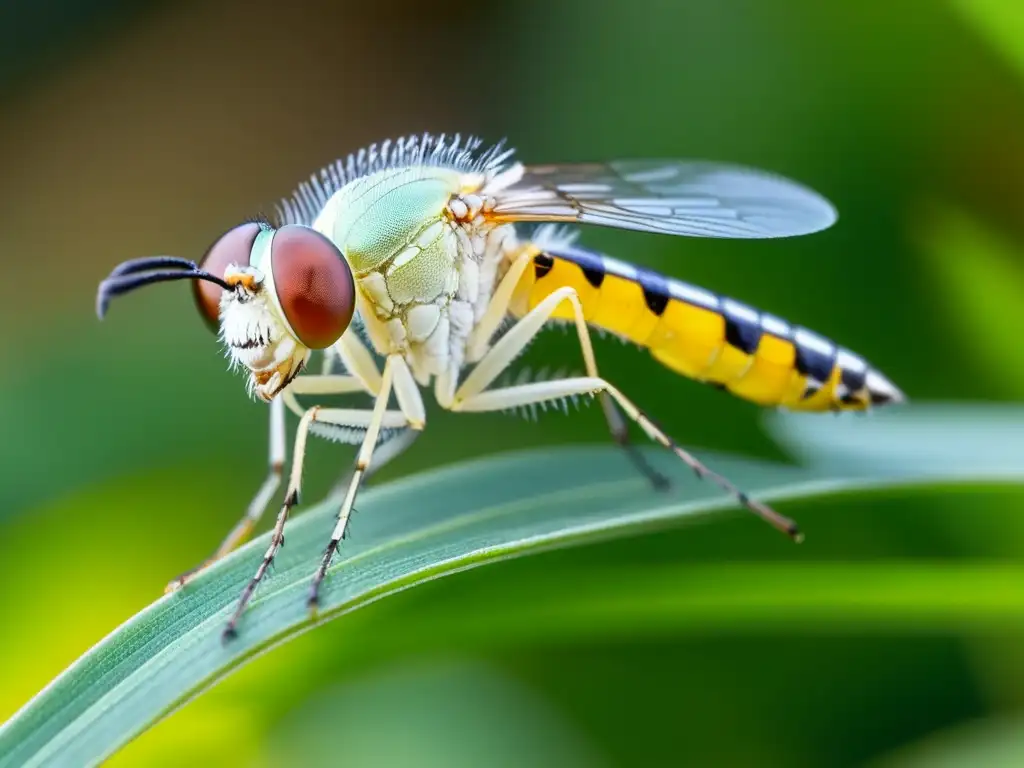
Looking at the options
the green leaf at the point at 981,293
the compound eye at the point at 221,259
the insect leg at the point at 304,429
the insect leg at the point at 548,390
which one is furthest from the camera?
the green leaf at the point at 981,293

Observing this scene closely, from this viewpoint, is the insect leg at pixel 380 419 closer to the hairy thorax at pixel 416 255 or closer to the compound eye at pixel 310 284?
the hairy thorax at pixel 416 255

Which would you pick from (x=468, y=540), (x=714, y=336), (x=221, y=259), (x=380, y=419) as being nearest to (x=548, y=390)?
(x=380, y=419)

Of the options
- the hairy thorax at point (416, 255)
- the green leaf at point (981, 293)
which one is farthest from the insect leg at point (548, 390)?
the green leaf at point (981, 293)

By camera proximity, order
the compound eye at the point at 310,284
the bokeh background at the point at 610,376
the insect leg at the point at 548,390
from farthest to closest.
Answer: the bokeh background at the point at 610,376
the insect leg at the point at 548,390
the compound eye at the point at 310,284

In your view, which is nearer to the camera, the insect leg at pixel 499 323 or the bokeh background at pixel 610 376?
the insect leg at pixel 499 323

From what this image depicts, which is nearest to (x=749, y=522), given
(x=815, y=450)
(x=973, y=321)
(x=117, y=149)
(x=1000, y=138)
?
(x=815, y=450)

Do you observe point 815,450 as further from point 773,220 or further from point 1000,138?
point 1000,138

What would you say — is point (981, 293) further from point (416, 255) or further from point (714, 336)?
point (416, 255)
